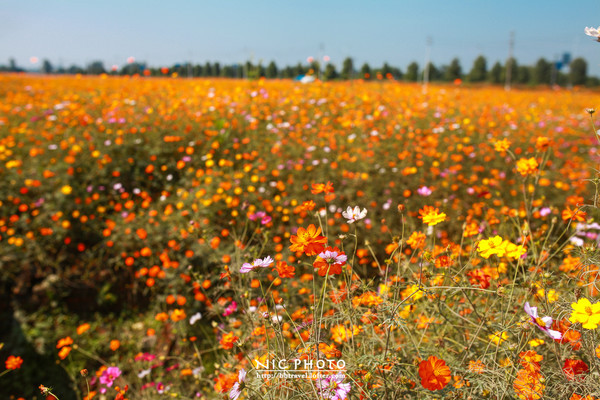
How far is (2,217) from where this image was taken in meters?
2.95

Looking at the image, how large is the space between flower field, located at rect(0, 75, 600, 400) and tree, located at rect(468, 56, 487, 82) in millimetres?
36416

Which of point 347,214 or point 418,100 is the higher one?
point 418,100

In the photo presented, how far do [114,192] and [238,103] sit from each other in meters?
2.12

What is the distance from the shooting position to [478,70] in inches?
1463

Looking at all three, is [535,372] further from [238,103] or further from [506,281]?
[238,103]

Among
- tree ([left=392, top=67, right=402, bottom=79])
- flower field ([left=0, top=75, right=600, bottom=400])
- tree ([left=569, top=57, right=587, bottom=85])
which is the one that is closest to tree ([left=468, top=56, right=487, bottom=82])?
tree ([left=569, top=57, right=587, bottom=85])

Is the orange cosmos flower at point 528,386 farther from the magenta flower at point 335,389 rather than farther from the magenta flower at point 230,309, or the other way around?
the magenta flower at point 230,309

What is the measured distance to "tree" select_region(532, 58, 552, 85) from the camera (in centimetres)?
3684

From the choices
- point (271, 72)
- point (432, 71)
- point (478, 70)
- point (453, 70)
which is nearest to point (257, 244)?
point (271, 72)

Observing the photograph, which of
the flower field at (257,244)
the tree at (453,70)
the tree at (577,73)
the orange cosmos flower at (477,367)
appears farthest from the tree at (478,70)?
the orange cosmos flower at (477,367)

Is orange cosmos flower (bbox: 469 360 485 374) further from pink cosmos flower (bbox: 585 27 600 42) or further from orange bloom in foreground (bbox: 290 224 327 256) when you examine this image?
pink cosmos flower (bbox: 585 27 600 42)

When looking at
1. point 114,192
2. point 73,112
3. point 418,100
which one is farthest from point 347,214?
point 418,100

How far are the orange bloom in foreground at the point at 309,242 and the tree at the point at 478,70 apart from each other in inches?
1571

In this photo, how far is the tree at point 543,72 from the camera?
121ft
